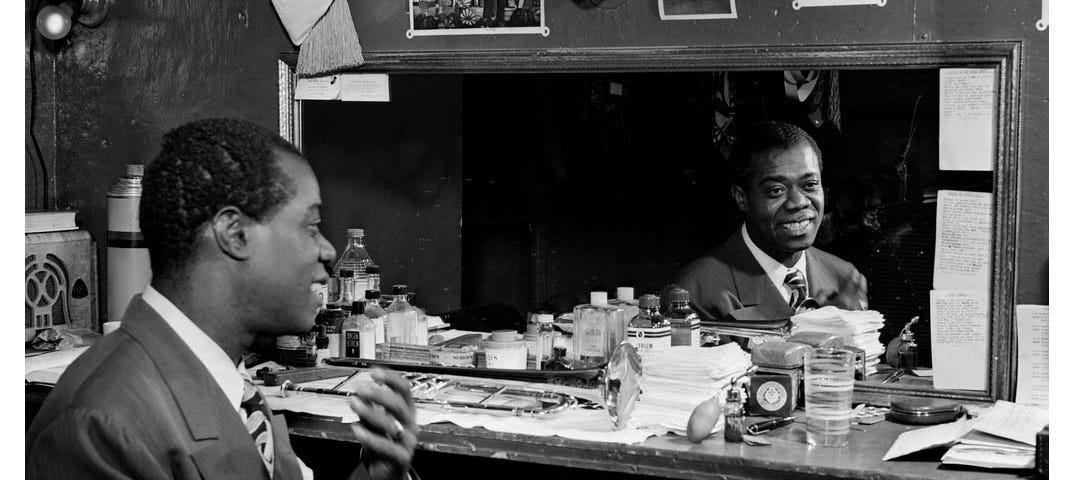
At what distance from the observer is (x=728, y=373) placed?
285 cm

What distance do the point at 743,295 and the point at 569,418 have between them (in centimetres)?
68

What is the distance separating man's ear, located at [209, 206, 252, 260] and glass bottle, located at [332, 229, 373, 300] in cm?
168

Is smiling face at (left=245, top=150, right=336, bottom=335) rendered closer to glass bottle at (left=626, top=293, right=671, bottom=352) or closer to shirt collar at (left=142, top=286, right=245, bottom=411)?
shirt collar at (left=142, top=286, right=245, bottom=411)

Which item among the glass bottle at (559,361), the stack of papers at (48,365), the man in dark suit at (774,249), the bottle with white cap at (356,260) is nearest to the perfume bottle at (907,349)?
the man in dark suit at (774,249)

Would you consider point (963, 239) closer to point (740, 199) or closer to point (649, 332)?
point (740, 199)

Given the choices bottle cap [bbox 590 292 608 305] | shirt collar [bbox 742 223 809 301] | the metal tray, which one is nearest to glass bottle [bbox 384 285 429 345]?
the metal tray

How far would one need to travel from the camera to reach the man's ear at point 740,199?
3178 millimetres

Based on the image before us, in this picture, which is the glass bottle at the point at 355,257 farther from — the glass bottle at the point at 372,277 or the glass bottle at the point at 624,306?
the glass bottle at the point at 624,306

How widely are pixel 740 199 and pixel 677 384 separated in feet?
2.12

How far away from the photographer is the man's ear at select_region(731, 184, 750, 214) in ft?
10.4

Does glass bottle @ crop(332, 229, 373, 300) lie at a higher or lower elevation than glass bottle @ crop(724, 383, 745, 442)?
higher

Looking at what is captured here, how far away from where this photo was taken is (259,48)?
371cm

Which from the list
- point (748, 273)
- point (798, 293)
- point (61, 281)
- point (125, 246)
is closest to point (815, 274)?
point (798, 293)

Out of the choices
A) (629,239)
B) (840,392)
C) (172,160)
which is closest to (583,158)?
(629,239)
